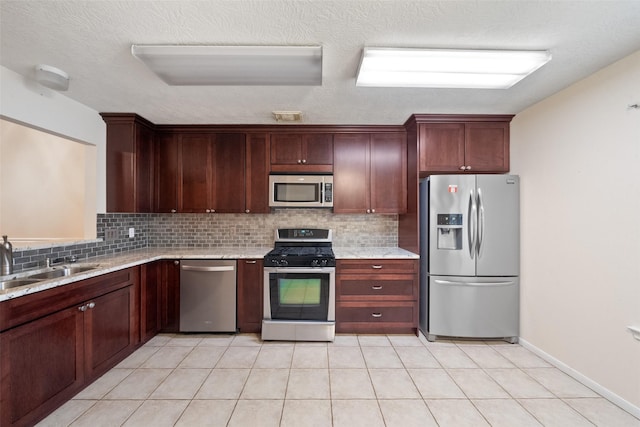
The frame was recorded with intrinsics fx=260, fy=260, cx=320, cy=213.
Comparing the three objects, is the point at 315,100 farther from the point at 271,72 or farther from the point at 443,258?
the point at 443,258

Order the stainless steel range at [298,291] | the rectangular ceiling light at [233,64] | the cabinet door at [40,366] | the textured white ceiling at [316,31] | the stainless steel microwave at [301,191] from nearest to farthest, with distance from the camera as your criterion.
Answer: the textured white ceiling at [316,31] < the cabinet door at [40,366] < the rectangular ceiling light at [233,64] < the stainless steel range at [298,291] < the stainless steel microwave at [301,191]

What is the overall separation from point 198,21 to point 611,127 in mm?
2829

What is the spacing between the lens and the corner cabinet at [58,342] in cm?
147

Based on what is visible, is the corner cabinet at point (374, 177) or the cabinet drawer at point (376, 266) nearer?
the cabinet drawer at point (376, 266)

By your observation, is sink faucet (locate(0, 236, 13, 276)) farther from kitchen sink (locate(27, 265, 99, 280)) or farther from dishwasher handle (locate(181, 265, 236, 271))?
dishwasher handle (locate(181, 265, 236, 271))

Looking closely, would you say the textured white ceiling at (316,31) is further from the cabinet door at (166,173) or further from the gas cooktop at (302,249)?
the gas cooktop at (302,249)

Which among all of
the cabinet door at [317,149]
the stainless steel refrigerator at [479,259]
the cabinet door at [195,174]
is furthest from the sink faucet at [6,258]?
the stainless steel refrigerator at [479,259]

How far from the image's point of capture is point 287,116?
2764mm

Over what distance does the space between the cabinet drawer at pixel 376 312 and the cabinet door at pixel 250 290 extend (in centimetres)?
87

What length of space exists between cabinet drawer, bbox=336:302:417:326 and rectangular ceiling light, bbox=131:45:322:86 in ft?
7.24

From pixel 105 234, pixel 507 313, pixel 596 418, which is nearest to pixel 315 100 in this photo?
pixel 105 234

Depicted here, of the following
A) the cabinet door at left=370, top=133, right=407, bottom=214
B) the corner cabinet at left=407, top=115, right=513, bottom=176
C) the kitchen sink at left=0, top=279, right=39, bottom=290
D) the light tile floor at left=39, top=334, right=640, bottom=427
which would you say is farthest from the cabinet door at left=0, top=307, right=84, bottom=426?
the corner cabinet at left=407, top=115, right=513, bottom=176

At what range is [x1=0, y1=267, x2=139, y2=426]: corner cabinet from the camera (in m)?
1.47

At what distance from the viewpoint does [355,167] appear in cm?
317
